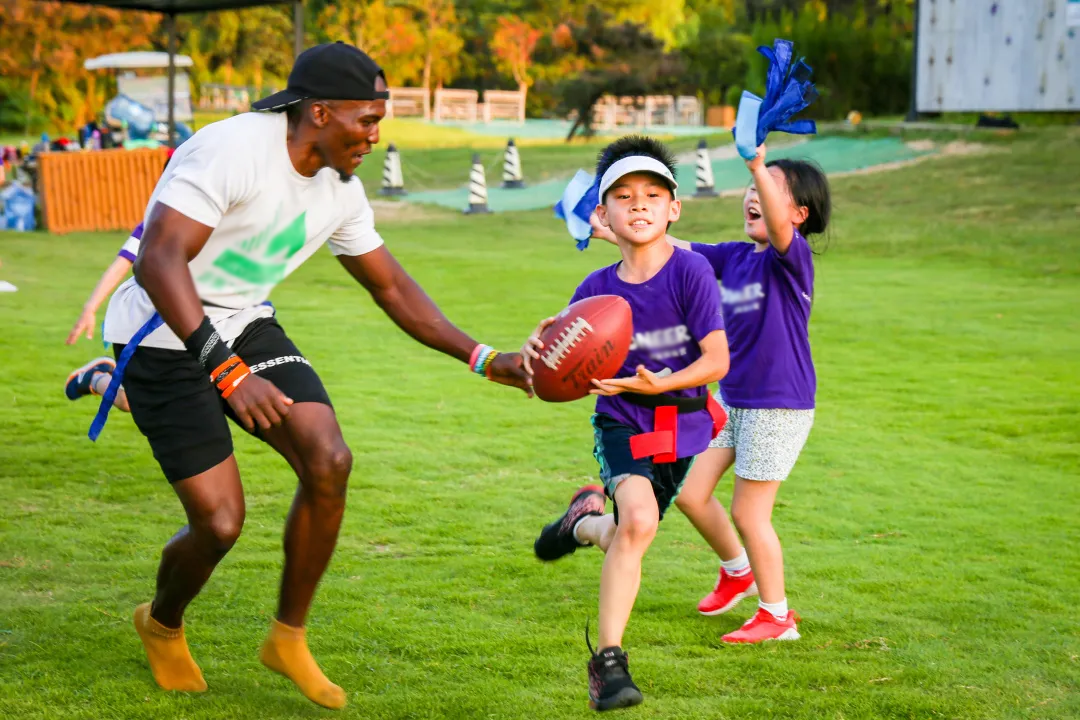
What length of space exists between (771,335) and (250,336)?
A: 1.88 m

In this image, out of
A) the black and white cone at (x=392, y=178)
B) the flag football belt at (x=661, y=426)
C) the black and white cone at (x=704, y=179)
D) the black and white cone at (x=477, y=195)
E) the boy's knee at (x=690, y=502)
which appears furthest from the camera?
the black and white cone at (x=392, y=178)

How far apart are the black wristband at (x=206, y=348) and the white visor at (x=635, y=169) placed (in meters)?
1.41

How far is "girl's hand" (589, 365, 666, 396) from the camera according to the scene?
402 cm

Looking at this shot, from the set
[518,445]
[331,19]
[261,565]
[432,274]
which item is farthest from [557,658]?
[331,19]

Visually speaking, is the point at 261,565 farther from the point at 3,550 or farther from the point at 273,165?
the point at 273,165

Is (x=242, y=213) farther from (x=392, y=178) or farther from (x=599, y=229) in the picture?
(x=392, y=178)

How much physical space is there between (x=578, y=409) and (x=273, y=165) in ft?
17.4

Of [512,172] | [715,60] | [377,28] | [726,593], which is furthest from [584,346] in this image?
[377,28]

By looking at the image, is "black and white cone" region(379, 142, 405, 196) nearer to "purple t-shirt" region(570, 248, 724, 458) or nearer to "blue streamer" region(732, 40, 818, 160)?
"blue streamer" region(732, 40, 818, 160)

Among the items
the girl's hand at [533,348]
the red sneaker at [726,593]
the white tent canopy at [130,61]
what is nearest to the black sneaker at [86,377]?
the girl's hand at [533,348]

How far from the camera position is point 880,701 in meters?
4.04

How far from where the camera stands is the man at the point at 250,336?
376cm

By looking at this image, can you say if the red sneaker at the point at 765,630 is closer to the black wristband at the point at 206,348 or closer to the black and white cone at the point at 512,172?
the black wristband at the point at 206,348

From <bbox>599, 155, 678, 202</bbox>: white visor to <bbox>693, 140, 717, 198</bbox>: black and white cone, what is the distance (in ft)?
64.9
